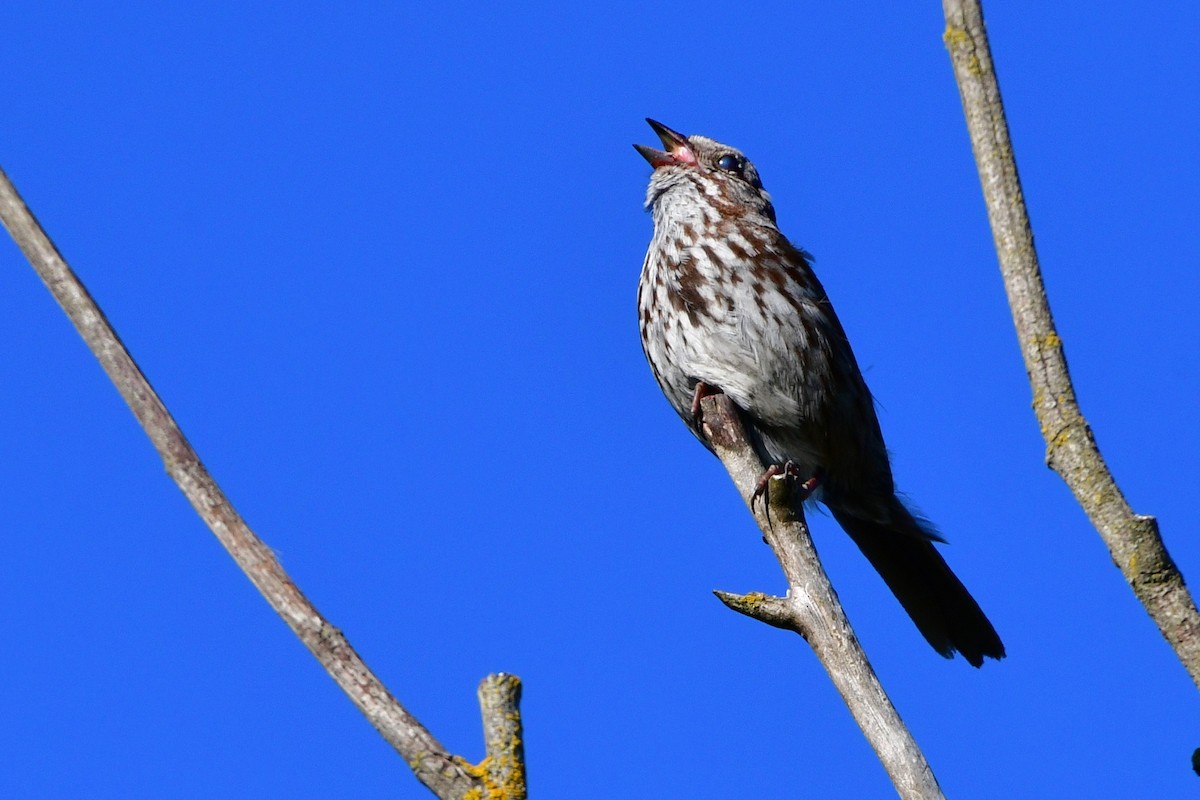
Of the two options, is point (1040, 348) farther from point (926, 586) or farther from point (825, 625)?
point (926, 586)

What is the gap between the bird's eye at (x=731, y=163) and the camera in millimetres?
6457

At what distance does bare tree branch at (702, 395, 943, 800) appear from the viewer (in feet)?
8.35

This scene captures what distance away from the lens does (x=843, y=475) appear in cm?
606

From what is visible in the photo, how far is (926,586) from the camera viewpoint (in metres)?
5.88

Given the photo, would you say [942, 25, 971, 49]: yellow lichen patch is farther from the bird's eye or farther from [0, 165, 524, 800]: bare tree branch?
the bird's eye

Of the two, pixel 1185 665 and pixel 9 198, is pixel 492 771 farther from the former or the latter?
pixel 9 198

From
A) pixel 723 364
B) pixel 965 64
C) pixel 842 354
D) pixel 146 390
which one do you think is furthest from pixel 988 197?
pixel 842 354

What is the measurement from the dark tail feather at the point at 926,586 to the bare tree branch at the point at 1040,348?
371cm

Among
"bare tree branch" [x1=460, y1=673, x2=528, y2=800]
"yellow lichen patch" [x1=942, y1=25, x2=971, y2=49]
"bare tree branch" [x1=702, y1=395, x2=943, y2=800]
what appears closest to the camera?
"yellow lichen patch" [x1=942, y1=25, x2=971, y2=49]

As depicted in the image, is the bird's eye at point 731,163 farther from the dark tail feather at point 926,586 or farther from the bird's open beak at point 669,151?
the dark tail feather at point 926,586

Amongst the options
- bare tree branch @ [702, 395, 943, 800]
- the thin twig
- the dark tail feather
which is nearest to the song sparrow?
the dark tail feather

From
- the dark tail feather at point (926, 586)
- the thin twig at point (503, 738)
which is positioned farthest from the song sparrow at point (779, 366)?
the thin twig at point (503, 738)

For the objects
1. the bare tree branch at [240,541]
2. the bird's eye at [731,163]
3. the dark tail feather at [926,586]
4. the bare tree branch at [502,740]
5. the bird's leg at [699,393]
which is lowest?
the bare tree branch at [502,740]

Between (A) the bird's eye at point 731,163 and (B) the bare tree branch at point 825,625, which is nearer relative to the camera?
(B) the bare tree branch at point 825,625
